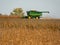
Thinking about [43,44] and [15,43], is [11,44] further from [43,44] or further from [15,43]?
[43,44]

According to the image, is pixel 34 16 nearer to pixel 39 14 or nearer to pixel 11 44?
pixel 39 14

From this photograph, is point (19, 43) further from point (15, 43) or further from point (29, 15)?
point (29, 15)

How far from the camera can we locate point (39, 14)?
428 cm

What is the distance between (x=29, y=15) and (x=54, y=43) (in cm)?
336

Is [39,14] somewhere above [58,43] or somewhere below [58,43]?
below

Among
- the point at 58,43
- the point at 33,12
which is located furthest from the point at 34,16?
the point at 58,43

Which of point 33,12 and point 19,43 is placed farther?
point 33,12

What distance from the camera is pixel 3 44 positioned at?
88 centimetres

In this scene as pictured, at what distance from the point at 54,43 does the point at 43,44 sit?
0.07m

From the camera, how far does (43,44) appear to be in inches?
35.9

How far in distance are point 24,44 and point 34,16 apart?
11.3 feet

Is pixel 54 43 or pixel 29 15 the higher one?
pixel 54 43

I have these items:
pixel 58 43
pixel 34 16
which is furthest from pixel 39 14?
pixel 58 43

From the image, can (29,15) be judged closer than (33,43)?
No
